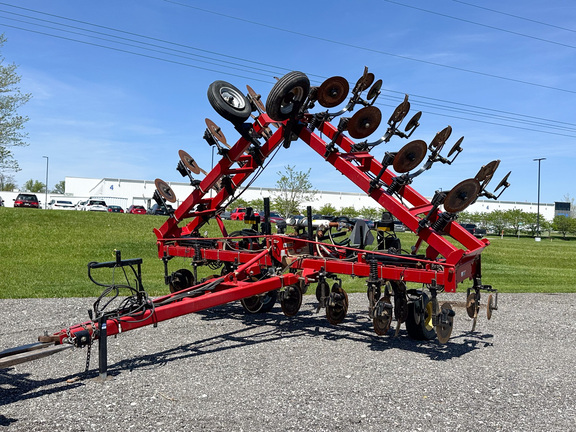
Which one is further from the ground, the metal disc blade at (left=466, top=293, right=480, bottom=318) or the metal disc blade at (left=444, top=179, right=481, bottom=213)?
the metal disc blade at (left=444, top=179, right=481, bottom=213)

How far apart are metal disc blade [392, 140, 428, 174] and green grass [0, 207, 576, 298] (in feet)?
24.0

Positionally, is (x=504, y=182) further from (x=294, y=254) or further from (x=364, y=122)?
(x=294, y=254)

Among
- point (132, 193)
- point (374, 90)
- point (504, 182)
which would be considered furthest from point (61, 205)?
point (504, 182)

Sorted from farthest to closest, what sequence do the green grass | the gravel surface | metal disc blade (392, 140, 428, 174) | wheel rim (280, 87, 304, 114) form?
the green grass → wheel rim (280, 87, 304, 114) → metal disc blade (392, 140, 428, 174) → the gravel surface

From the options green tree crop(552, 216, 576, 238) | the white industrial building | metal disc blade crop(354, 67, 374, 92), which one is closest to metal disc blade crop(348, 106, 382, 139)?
metal disc blade crop(354, 67, 374, 92)

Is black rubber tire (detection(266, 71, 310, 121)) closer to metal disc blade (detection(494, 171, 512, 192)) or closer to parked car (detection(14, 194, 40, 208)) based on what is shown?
metal disc blade (detection(494, 171, 512, 192))

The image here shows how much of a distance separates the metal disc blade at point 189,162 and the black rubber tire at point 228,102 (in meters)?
1.97

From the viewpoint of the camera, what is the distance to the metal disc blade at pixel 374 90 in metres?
9.06

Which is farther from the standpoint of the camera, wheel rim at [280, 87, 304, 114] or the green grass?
the green grass

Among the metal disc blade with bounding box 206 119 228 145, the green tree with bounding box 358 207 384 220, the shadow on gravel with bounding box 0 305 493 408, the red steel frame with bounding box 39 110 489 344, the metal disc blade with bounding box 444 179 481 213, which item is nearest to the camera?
the shadow on gravel with bounding box 0 305 493 408

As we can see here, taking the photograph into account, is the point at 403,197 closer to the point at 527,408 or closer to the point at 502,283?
the point at 527,408

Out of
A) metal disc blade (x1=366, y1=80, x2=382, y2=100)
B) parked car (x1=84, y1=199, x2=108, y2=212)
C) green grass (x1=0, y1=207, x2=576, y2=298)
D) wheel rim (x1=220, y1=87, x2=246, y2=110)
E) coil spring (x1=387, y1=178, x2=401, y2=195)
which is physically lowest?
green grass (x1=0, y1=207, x2=576, y2=298)

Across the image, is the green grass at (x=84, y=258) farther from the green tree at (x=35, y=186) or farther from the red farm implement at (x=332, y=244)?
the green tree at (x=35, y=186)

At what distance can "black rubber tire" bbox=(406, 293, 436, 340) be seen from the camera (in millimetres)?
7828
